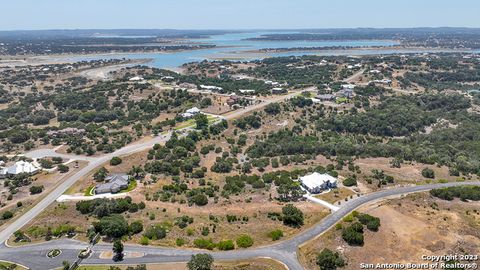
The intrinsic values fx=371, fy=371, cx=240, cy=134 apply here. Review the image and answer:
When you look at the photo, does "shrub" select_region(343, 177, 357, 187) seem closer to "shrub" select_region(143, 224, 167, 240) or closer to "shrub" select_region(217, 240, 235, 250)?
"shrub" select_region(217, 240, 235, 250)

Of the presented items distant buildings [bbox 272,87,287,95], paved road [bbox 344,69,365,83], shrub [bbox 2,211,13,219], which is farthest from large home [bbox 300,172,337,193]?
paved road [bbox 344,69,365,83]

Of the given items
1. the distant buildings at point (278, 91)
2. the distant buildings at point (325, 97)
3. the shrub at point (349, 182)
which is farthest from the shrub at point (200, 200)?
the distant buildings at point (278, 91)

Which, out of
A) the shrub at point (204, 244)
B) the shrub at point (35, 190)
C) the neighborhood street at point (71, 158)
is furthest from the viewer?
the shrub at point (35, 190)

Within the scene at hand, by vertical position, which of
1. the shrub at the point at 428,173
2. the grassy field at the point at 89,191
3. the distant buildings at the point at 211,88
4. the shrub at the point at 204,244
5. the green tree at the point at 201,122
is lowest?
the grassy field at the point at 89,191

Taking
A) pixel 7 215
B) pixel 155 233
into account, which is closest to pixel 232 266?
pixel 155 233

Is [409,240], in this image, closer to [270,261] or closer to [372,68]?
[270,261]

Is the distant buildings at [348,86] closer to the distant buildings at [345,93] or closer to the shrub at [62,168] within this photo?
the distant buildings at [345,93]
